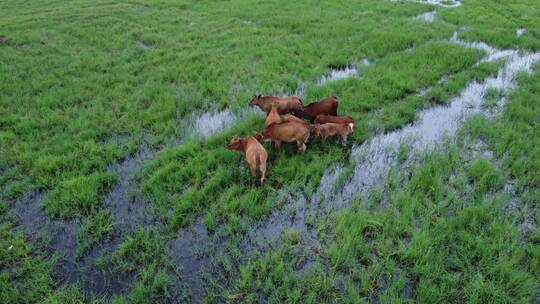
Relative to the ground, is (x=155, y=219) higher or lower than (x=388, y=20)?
lower

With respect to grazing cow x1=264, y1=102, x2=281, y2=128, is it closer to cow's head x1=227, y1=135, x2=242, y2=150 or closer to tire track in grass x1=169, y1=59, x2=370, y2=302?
cow's head x1=227, y1=135, x2=242, y2=150

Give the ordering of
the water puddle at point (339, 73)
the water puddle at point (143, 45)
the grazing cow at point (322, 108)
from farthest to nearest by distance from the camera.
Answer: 1. the water puddle at point (143, 45)
2. the water puddle at point (339, 73)
3. the grazing cow at point (322, 108)

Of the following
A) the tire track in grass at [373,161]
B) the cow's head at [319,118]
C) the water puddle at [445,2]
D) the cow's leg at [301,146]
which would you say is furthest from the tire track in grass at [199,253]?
the water puddle at [445,2]

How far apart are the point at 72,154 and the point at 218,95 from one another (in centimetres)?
376

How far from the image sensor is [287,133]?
21.7 ft

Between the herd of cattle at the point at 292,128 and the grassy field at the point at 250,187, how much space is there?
1.00 ft

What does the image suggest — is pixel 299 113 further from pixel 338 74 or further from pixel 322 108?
pixel 338 74

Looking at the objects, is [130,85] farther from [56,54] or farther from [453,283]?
[453,283]

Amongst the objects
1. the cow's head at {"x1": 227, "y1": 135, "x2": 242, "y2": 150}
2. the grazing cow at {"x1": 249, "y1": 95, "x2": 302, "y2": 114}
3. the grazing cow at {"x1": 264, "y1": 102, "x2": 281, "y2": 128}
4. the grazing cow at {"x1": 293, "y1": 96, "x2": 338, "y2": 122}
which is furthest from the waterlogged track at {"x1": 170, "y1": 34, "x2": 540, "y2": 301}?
the grazing cow at {"x1": 249, "y1": 95, "x2": 302, "y2": 114}

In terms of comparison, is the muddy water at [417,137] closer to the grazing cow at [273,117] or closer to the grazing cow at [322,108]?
the grazing cow at [322,108]

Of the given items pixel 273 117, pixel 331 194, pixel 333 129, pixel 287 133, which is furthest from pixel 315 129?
pixel 331 194

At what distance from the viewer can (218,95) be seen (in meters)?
9.32

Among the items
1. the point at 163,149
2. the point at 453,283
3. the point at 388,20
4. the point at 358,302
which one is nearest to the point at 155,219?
the point at 163,149

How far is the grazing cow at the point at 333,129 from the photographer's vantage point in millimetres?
6883
